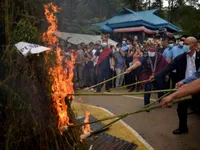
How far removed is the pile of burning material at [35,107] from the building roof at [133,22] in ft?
56.5

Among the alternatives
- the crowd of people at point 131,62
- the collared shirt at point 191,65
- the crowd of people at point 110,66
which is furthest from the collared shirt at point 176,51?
the collared shirt at point 191,65

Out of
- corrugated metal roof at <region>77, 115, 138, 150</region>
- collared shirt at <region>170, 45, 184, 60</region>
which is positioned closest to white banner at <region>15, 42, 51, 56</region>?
corrugated metal roof at <region>77, 115, 138, 150</region>

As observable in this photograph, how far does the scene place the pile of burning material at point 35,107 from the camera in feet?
9.39

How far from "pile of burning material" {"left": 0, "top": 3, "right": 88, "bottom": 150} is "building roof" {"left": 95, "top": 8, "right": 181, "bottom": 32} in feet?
56.5

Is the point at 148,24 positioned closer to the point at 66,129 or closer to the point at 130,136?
the point at 130,136

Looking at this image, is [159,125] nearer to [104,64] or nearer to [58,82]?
[58,82]

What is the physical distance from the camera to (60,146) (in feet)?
10.3

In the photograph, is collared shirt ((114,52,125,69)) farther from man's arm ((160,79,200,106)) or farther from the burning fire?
man's arm ((160,79,200,106))

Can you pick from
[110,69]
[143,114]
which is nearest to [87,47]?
[110,69]

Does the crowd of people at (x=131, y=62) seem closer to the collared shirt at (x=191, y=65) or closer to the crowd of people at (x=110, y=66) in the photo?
the crowd of people at (x=110, y=66)

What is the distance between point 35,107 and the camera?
2922 mm

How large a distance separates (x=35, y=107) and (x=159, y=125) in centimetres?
363

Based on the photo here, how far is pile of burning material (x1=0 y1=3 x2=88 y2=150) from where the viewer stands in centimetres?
286

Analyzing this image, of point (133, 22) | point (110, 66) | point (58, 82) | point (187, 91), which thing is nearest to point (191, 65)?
point (187, 91)
